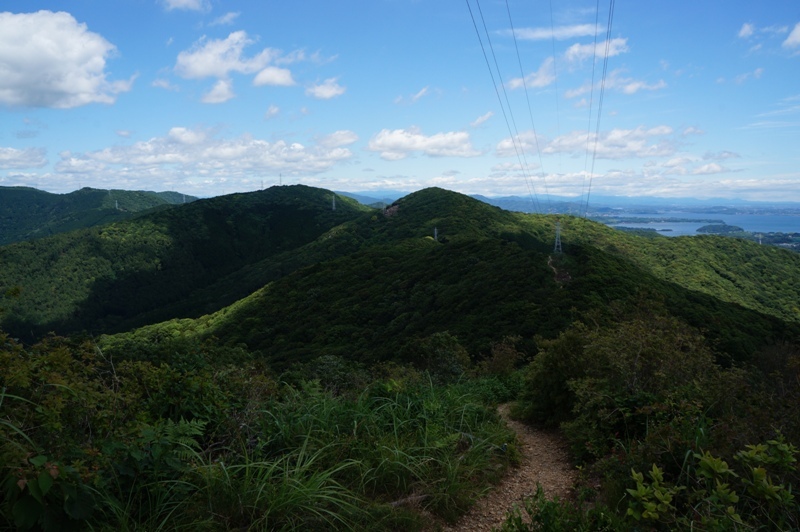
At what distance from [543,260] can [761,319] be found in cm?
1661

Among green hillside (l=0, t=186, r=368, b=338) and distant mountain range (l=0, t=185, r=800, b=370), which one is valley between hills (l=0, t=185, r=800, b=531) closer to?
distant mountain range (l=0, t=185, r=800, b=370)

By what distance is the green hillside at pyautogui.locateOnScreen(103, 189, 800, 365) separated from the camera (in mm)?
31406

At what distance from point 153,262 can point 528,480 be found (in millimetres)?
122130

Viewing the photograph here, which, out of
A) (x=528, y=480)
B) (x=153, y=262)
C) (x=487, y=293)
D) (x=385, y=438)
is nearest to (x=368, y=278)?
(x=487, y=293)

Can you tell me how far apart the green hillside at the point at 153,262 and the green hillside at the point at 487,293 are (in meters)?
30.6

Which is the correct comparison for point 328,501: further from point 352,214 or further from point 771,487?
point 352,214

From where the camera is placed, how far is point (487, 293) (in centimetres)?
3969

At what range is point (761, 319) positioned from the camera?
36.8 metres

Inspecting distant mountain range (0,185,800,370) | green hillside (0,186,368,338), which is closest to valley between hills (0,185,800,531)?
distant mountain range (0,185,800,370)

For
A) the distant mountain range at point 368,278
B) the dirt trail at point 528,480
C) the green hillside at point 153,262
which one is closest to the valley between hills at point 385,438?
the dirt trail at point 528,480

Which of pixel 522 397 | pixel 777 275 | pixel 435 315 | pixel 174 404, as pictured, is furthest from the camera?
pixel 777 275

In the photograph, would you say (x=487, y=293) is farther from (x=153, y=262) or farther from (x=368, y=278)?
(x=153, y=262)

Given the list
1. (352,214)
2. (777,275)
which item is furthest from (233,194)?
(777,275)

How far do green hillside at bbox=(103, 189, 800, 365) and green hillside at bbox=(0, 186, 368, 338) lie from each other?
3062 cm
